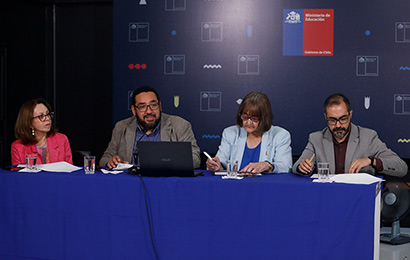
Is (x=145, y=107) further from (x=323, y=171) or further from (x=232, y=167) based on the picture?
(x=323, y=171)

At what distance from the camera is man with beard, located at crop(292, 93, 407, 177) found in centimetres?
291

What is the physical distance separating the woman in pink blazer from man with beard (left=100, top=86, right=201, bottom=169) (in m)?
0.38

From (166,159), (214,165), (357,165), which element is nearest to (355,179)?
(357,165)

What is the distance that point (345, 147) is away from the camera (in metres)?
3.18

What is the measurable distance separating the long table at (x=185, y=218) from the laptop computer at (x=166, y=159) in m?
0.08

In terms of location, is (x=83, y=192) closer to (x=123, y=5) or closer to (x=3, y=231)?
(x=3, y=231)

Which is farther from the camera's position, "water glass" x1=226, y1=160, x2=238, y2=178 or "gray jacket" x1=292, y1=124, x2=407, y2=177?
"gray jacket" x1=292, y1=124, x2=407, y2=177

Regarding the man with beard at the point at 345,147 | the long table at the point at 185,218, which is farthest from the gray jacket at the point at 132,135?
the man with beard at the point at 345,147

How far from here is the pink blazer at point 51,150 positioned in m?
3.30

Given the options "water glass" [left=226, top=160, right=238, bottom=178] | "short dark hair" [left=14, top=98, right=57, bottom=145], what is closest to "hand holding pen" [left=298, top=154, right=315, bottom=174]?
"water glass" [left=226, top=160, right=238, bottom=178]

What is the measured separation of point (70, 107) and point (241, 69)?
2.12 metres

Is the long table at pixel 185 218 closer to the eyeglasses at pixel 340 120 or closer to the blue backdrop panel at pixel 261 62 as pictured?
the eyeglasses at pixel 340 120

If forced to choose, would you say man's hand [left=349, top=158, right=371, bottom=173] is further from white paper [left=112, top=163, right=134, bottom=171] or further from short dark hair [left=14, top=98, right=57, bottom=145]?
short dark hair [left=14, top=98, right=57, bottom=145]

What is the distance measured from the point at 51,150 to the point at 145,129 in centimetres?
67
